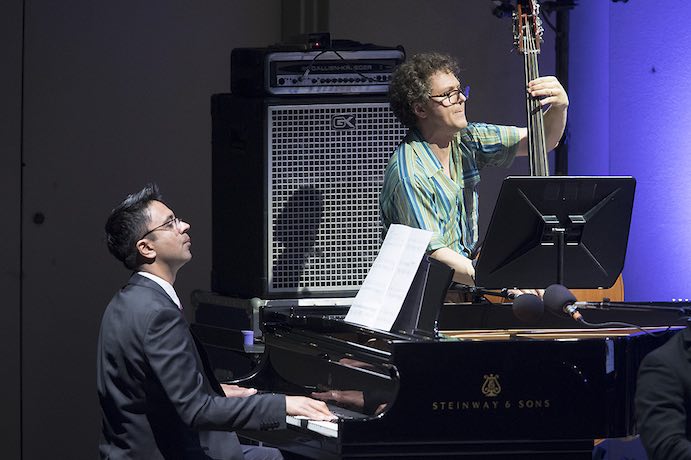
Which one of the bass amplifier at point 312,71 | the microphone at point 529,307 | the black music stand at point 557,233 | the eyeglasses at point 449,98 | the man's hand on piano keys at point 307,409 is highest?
the bass amplifier at point 312,71

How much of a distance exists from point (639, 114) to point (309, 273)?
1714 millimetres

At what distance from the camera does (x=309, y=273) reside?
4547mm

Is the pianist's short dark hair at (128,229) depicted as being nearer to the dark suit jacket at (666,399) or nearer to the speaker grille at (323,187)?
the speaker grille at (323,187)

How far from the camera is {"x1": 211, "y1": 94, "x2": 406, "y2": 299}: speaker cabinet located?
4.51 meters

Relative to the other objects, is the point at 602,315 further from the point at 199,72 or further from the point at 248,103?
the point at 199,72

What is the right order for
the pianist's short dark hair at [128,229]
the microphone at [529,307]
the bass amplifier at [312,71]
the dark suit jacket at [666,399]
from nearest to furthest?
the dark suit jacket at [666,399], the microphone at [529,307], the pianist's short dark hair at [128,229], the bass amplifier at [312,71]

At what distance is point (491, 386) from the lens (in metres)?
3.13

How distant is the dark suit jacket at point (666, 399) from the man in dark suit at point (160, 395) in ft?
2.55

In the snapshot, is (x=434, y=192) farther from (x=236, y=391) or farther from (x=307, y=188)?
(x=236, y=391)

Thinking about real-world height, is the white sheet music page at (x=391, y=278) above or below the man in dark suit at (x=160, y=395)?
above

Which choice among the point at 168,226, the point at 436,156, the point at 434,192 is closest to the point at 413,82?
the point at 436,156

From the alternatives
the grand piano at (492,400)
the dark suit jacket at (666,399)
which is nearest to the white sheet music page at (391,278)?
the grand piano at (492,400)

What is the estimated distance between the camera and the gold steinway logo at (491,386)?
313 centimetres

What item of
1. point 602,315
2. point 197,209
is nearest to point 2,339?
point 197,209
